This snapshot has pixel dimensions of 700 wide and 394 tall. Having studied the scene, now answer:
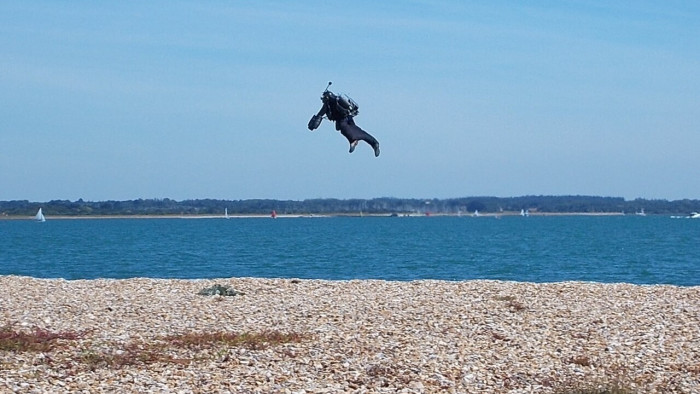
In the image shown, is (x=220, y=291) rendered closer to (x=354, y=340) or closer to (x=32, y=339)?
(x=354, y=340)

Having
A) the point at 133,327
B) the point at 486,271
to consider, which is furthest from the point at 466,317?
the point at 486,271

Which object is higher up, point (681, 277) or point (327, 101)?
point (327, 101)

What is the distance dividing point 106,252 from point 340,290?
150 feet

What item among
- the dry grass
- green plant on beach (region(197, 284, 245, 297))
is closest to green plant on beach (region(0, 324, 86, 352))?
the dry grass

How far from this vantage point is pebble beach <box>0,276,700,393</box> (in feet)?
Answer: 46.2

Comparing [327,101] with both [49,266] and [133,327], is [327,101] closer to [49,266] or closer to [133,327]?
[133,327]

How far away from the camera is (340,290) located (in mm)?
23000

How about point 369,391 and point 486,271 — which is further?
point 486,271

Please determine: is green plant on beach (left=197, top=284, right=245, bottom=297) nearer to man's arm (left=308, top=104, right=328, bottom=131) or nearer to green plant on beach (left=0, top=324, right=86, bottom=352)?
green plant on beach (left=0, top=324, right=86, bottom=352)

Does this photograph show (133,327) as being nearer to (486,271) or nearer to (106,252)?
(486,271)

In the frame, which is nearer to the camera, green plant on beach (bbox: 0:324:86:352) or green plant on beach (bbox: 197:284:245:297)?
green plant on beach (bbox: 0:324:86:352)

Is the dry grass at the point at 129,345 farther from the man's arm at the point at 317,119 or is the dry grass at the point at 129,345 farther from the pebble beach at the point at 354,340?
the man's arm at the point at 317,119

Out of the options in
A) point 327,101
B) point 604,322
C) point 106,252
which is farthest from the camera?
point 106,252

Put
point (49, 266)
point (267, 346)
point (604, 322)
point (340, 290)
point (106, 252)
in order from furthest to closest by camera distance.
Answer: point (106, 252), point (49, 266), point (340, 290), point (604, 322), point (267, 346)
